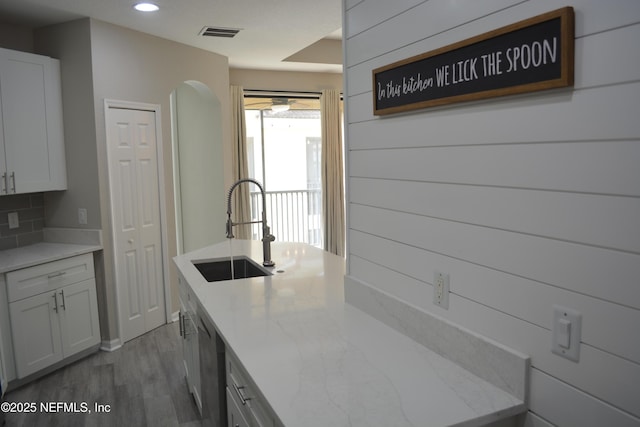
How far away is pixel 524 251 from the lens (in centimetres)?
125

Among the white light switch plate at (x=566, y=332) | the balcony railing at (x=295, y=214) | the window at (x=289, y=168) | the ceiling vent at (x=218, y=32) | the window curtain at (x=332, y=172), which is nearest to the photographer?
the white light switch plate at (x=566, y=332)

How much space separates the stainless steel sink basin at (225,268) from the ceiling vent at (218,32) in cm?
211

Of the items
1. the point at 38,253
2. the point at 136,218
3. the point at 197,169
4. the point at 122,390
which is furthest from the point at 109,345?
the point at 197,169

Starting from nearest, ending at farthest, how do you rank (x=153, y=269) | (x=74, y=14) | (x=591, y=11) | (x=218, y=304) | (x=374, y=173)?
1. (x=591, y=11)
2. (x=374, y=173)
3. (x=218, y=304)
4. (x=74, y=14)
5. (x=153, y=269)

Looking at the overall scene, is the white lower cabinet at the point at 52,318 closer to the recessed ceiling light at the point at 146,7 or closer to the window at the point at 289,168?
the recessed ceiling light at the point at 146,7

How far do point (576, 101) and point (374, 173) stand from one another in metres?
0.92

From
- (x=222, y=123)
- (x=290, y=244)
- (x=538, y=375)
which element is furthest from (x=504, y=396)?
(x=222, y=123)

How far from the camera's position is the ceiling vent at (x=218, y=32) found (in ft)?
13.9

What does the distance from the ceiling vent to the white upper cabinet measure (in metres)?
1.22

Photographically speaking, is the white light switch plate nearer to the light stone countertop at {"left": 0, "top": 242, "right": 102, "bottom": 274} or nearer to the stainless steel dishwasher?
the stainless steel dishwasher

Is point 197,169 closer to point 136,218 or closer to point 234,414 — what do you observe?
point 136,218

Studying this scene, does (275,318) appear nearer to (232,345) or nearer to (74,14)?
(232,345)

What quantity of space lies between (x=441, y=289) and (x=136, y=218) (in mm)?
3428

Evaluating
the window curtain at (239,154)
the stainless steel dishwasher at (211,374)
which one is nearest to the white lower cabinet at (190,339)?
the stainless steel dishwasher at (211,374)
